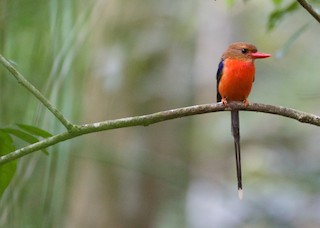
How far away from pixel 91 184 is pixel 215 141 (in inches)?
105

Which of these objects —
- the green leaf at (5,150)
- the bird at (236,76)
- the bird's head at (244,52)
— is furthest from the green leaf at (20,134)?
the bird's head at (244,52)

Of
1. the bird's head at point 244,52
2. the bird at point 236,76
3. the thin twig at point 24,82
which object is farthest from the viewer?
the bird's head at point 244,52

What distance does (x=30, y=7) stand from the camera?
2088 mm

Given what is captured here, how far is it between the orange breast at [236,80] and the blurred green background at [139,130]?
0.18 metres

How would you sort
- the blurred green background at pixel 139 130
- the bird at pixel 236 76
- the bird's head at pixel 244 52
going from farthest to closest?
1. the bird's head at pixel 244 52
2. the bird at pixel 236 76
3. the blurred green background at pixel 139 130

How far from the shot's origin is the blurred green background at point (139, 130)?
1811mm

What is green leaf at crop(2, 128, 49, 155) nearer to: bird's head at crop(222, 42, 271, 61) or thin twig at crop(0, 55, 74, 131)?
thin twig at crop(0, 55, 74, 131)

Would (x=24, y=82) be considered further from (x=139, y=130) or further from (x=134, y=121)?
(x=139, y=130)

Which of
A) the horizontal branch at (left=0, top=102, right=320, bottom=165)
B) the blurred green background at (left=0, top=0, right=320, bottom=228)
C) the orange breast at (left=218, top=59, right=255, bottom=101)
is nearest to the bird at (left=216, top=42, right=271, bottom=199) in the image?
the orange breast at (left=218, top=59, right=255, bottom=101)

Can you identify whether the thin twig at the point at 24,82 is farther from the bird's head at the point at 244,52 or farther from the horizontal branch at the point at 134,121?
the bird's head at the point at 244,52

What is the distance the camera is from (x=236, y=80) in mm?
2559

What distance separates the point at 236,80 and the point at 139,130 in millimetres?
1906

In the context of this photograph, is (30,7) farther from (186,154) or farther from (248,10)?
(248,10)

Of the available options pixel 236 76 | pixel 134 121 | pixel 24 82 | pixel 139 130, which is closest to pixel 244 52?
pixel 236 76
